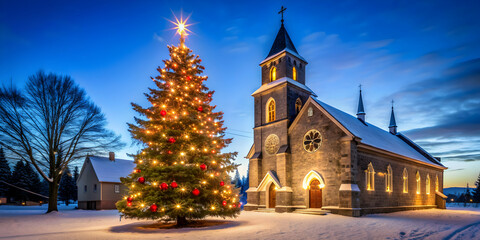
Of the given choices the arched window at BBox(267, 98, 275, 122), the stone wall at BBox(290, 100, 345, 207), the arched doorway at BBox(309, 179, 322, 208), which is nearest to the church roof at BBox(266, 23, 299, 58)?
the arched window at BBox(267, 98, 275, 122)

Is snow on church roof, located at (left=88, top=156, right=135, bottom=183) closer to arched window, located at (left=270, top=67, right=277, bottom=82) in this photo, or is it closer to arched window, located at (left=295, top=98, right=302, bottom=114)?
arched window, located at (left=270, top=67, right=277, bottom=82)

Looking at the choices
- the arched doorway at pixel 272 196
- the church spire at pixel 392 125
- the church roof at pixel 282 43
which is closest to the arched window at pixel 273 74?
the church roof at pixel 282 43

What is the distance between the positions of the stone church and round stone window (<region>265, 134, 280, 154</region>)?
36 millimetres

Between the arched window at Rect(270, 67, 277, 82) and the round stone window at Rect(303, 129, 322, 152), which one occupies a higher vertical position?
the arched window at Rect(270, 67, 277, 82)

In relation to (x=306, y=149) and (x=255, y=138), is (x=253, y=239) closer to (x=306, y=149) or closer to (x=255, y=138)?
(x=306, y=149)

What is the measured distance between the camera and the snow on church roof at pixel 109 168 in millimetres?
36125

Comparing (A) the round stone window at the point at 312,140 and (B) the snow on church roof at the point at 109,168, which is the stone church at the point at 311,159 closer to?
(A) the round stone window at the point at 312,140

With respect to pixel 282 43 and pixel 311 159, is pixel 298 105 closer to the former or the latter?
pixel 311 159

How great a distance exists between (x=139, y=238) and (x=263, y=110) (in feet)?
64.0

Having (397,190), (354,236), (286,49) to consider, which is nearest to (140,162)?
(354,236)

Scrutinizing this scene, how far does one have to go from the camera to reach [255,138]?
92.2 feet

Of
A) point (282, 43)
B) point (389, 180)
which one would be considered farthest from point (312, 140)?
point (282, 43)

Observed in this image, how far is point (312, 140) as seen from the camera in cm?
2323

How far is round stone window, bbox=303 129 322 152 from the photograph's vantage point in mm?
22859
